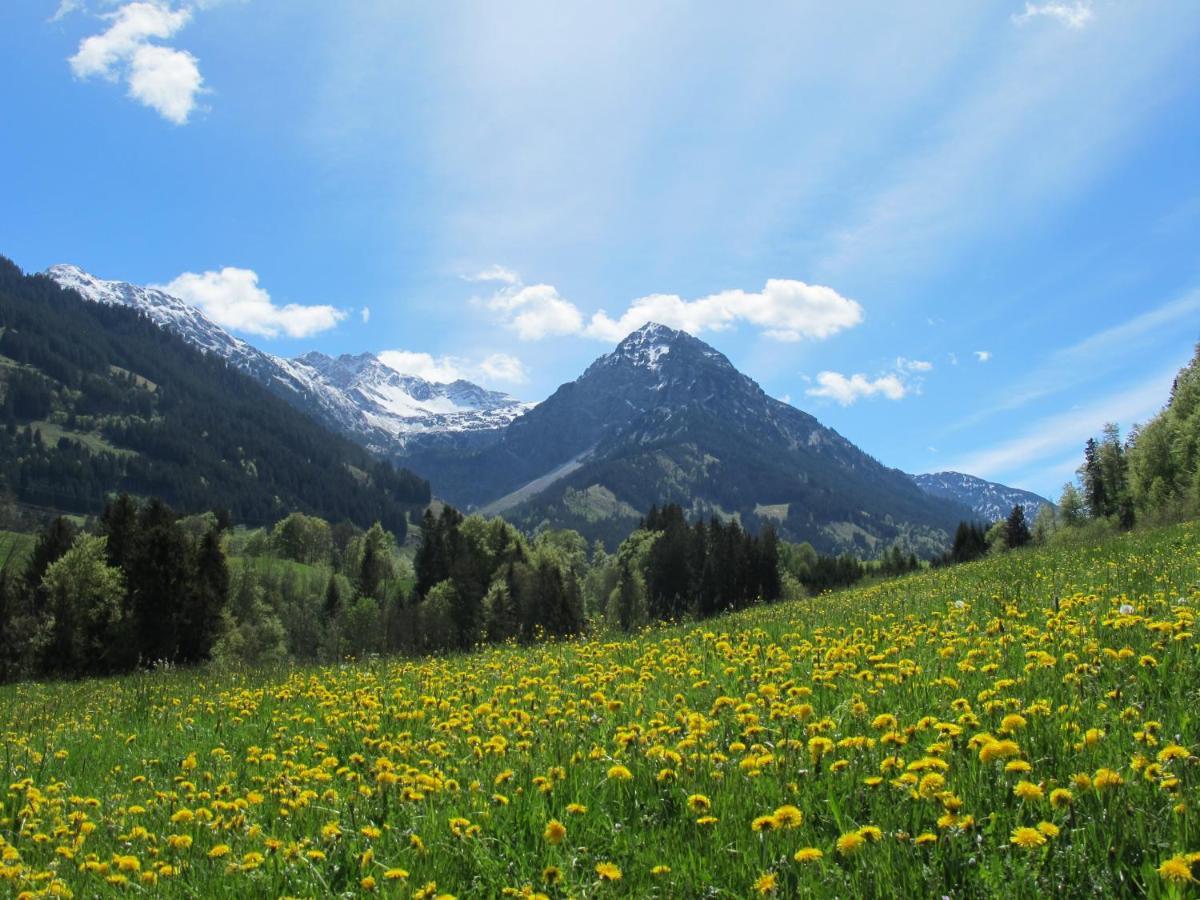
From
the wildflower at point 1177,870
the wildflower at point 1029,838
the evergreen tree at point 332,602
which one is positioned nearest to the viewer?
the wildflower at point 1177,870

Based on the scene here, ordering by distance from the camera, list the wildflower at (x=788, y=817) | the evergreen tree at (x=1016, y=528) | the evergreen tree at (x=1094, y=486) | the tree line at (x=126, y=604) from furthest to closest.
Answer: the evergreen tree at (x=1016, y=528)
the evergreen tree at (x=1094, y=486)
the tree line at (x=126, y=604)
the wildflower at (x=788, y=817)

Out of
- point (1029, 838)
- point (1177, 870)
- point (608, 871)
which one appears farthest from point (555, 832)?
point (1177, 870)

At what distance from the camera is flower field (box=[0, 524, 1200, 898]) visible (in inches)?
132

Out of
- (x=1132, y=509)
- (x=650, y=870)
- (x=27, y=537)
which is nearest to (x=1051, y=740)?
(x=650, y=870)

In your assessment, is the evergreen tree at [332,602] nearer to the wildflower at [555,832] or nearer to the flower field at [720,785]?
the flower field at [720,785]

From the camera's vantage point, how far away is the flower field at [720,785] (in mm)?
3355

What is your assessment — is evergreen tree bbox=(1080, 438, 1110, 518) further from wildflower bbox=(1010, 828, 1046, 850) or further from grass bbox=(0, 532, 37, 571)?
grass bbox=(0, 532, 37, 571)

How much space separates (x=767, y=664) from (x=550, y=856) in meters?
4.71

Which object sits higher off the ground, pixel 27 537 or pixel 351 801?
pixel 27 537

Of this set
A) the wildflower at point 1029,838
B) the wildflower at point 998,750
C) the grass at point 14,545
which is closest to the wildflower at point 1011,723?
the wildflower at point 998,750

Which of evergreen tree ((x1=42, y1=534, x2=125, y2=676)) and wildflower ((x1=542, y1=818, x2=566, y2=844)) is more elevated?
evergreen tree ((x1=42, y1=534, x2=125, y2=676))

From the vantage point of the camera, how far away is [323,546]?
153m

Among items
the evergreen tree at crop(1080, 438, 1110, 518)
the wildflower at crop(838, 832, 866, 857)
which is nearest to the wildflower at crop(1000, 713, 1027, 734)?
the wildflower at crop(838, 832, 866, 857)

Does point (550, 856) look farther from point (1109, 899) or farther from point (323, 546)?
point (323, 546)
